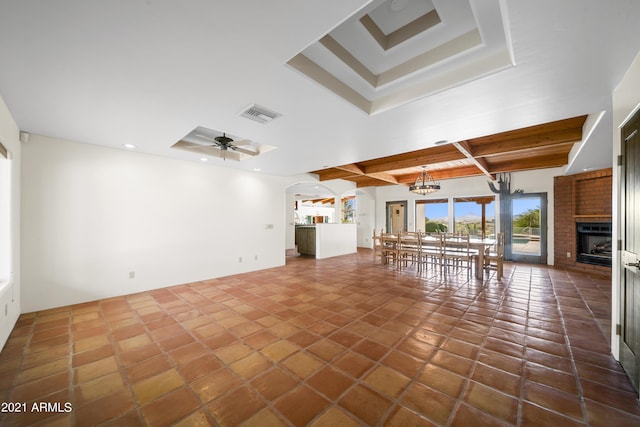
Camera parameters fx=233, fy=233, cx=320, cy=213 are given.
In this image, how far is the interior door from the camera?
1666 millimetres

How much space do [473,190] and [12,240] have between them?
383 inches

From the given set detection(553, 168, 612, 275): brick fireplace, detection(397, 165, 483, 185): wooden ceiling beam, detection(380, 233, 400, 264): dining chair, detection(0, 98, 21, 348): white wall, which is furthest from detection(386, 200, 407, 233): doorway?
detection(0, 98, 21, 348): white wall

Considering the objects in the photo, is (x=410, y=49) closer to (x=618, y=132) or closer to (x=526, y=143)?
(x=618, y=132)

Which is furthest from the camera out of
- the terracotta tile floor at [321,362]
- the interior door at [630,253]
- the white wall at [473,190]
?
the white wall at [473,190]

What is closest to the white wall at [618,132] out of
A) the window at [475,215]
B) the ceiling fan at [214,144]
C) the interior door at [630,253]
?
the interior door at [630,253]

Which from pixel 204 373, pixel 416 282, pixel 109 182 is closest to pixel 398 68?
pixel 204 373

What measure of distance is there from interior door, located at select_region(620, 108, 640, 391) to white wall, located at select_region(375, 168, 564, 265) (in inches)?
215

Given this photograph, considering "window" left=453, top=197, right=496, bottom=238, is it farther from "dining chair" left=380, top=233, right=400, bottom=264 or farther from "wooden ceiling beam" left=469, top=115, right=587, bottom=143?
"wooden ceiling beam" left=469, top=115, right=587, bottom=143

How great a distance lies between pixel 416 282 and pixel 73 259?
5.57m

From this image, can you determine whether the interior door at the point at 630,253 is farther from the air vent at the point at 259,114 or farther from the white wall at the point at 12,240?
the white wall at the point at 12,240

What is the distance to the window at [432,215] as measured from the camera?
806cm

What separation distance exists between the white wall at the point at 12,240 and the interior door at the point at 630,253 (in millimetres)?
5346

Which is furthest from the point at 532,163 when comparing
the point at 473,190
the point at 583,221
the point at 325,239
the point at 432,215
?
the point at 325,239

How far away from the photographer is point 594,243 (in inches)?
211
